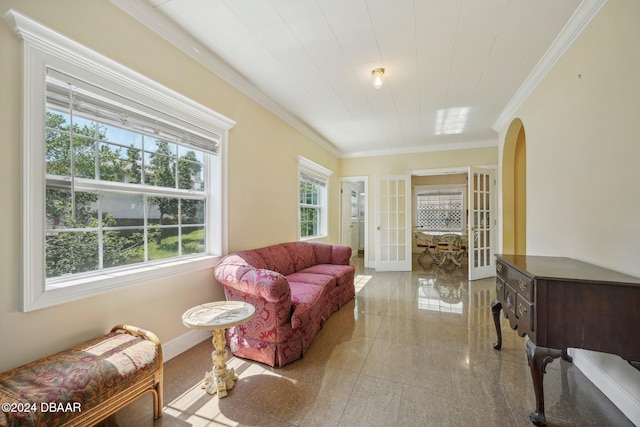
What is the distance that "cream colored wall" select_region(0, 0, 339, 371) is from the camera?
1298 mm

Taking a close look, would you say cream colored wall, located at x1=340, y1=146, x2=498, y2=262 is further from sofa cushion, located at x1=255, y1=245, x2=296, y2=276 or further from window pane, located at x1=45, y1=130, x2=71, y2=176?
window pane, located at x1=45, y1=130, x2=71, y2=176

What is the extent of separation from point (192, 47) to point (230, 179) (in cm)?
121

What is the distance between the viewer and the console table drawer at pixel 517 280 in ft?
5.00

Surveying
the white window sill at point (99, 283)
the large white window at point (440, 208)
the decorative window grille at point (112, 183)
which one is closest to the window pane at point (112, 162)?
the decorative window grille at point (112, 183)

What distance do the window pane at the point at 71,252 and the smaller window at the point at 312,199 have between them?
285 cm

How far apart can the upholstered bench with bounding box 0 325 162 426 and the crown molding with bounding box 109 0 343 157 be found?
2.19 meters

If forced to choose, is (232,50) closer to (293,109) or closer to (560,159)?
(293,109)

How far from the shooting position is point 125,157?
1932 mm

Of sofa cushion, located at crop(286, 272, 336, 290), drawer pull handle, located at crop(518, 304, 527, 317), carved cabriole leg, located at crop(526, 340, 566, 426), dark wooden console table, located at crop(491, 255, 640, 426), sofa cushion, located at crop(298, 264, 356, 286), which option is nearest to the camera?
dark wooden console table, located at crop(491, 255, 640, 426)

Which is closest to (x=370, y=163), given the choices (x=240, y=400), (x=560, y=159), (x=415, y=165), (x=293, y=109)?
(x=415, y=165)

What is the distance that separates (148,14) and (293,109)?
201cm

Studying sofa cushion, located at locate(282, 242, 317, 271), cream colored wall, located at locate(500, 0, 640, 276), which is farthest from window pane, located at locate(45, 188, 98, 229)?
cream colored wall, located at locate(500, 0, 640, 276)

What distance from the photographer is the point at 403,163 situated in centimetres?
576

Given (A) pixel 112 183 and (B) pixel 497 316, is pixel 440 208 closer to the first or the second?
(B) pixel 497 316
